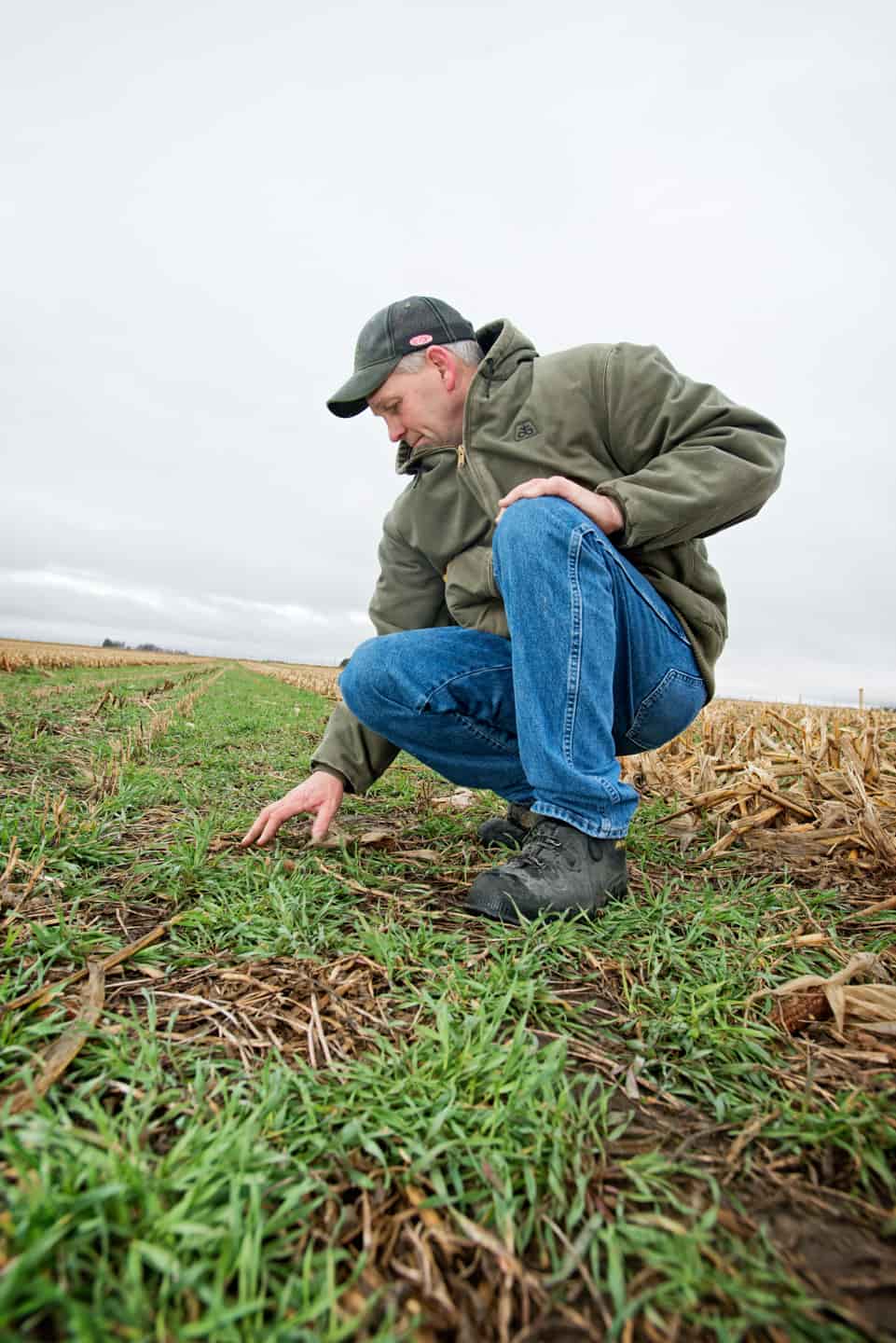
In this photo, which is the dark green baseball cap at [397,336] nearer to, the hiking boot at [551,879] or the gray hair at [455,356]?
the gray hair at [455,356]

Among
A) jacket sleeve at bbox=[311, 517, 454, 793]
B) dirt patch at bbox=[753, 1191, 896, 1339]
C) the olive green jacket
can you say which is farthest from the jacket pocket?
dirt patch at bbox=[753, 1191, 896, 1339]

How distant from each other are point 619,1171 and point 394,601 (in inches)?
93.7

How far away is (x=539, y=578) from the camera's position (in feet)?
6.55

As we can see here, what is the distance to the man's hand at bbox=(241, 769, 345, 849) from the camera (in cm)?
224

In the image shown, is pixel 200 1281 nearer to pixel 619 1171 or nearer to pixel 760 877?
pixel 619 1171

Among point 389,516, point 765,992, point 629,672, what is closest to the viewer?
point 765,992

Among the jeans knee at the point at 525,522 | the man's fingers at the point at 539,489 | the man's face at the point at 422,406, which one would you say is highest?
the man's face at the point at 422,406

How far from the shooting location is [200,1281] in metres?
0.73

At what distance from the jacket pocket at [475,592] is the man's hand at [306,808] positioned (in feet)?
2.65

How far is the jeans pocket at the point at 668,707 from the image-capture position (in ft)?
7.44

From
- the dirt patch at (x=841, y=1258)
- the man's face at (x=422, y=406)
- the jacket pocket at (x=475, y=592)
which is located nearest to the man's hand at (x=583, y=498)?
the jacket pocket at (x=475, y=592)

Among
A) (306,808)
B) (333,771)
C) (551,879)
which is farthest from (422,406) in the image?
(551,879)

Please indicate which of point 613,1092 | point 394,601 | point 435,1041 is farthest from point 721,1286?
point 394,601

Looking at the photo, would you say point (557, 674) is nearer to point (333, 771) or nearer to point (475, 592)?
point (475, 592)
